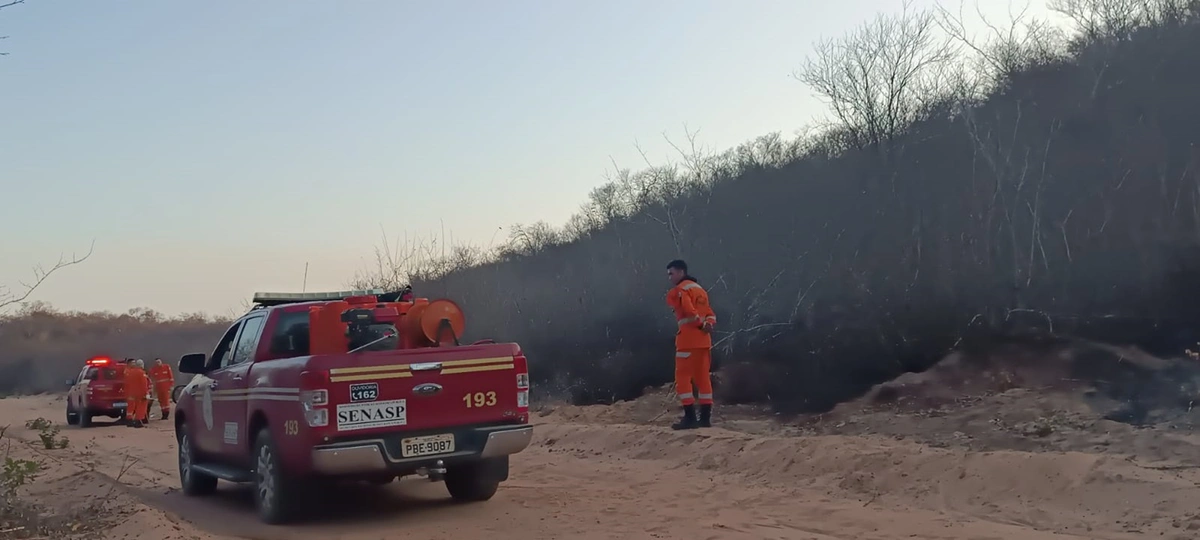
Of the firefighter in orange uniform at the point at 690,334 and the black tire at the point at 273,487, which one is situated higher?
the firefighter in orange uniform at the point at 690,334

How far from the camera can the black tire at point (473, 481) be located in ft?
30.0

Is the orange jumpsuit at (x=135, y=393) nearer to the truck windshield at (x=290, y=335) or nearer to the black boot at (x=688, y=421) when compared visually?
the black boot at (x=688, y=421)

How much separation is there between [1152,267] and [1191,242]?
108 cm

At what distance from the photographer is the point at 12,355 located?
62.2m

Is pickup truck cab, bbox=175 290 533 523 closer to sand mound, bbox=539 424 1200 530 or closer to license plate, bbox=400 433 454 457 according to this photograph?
license plate, bbox=400 433 454 457

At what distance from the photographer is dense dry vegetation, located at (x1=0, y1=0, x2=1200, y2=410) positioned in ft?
52.5

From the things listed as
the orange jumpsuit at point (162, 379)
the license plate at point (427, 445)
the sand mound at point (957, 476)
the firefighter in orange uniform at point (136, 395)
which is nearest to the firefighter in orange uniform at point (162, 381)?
the orange jumpsuit at point (162, 379)

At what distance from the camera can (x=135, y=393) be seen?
24.9 m

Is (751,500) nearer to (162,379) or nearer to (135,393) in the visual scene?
(135,393)

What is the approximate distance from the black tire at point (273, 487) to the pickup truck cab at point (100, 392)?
18.5 m

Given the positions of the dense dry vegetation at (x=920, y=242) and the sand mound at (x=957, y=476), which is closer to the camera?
the sand mound at (x=957, y=476)

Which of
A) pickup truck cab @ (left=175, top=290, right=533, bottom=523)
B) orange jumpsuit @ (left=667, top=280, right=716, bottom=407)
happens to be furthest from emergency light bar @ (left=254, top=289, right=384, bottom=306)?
orange jumpsuit @ (left=667, top=280, right=716, bottom=407)

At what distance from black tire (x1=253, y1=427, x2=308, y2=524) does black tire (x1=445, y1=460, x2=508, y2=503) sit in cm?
146

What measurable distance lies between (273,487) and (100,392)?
1905 centimetres
